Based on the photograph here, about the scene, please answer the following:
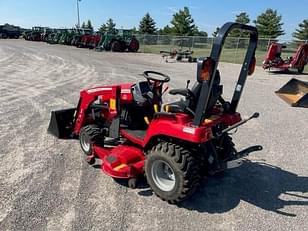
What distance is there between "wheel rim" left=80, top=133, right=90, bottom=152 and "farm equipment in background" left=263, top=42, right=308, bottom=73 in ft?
43.4

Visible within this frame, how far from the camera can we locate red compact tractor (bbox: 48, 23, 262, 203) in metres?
3.46

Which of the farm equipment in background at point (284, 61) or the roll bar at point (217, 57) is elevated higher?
the roll bar at point (217, 57)

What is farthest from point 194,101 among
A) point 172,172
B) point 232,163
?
point 232,163

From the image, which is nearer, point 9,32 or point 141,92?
point 141,92

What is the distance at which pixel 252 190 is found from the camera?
13.6 ft

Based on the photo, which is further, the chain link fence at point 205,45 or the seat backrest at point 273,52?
the chain link fence at point 205,45

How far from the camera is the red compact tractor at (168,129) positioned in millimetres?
3463

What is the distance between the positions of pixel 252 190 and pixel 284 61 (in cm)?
1373

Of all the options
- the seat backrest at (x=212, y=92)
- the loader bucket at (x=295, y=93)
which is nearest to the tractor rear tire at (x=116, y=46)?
the loader bucket at (x=295, y=93)

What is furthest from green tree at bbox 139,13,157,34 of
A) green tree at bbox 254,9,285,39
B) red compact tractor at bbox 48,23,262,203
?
red compact tractor at bbox 48,23,262,203

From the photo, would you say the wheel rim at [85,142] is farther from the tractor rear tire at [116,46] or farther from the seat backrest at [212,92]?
the tractor rear tire at [116,46]

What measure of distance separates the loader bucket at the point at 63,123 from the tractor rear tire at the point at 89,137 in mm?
777

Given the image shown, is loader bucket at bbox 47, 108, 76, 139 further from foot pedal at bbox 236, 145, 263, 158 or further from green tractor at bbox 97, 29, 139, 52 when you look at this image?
green tractor at bbox 97, 29, 139, 52

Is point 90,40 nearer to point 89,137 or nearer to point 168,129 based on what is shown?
point 89,137
